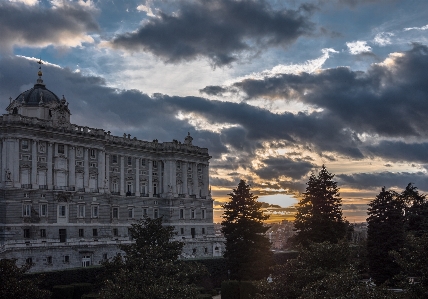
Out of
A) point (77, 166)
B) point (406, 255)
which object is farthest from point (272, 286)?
point (77, 166)

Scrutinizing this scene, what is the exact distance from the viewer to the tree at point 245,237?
6028 cm

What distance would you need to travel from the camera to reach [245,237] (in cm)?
6147

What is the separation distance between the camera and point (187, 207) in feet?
325

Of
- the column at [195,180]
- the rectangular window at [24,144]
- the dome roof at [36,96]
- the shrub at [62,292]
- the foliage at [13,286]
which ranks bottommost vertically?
the shrub at [62,292]

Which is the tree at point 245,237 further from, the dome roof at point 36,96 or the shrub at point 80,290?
the dome roof at point 36,96

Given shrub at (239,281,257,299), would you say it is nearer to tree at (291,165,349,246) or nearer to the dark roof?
tree at (291,165,349,246)

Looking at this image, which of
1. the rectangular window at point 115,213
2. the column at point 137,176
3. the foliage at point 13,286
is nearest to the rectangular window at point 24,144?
the rectangular window at point 115,213

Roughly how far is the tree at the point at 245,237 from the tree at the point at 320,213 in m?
4.45

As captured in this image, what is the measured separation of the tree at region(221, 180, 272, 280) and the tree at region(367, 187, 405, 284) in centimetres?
1306

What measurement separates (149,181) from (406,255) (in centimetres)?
6614

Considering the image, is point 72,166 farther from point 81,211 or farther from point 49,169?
point 81,211

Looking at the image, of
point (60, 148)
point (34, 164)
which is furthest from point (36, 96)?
point (34, 164)

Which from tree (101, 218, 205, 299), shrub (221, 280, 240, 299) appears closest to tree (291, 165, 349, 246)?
shrub (221, 280, 240, 299)

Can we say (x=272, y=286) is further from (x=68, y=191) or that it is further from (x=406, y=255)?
(x=68, y=191)
